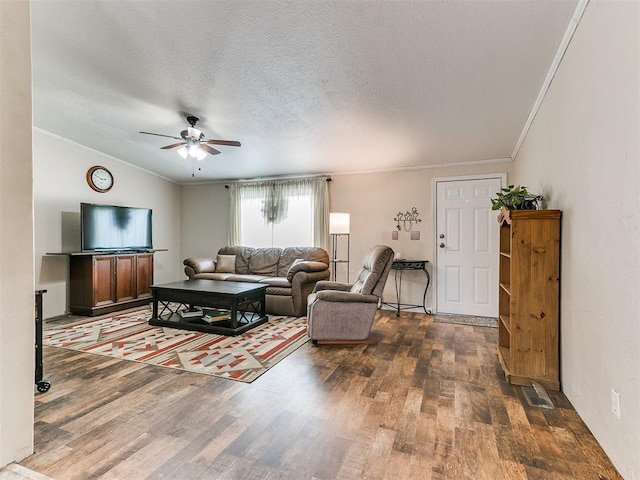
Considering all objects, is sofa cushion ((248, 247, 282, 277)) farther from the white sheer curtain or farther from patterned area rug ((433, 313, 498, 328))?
patterned area rug ((433, 313, 498, 328))

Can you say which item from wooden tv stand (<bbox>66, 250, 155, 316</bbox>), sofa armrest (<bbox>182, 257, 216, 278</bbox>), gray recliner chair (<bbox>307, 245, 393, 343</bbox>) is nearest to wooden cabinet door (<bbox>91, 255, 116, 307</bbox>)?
wooden tv stand (<bbox>66, 250, 155, 316</bbox>)

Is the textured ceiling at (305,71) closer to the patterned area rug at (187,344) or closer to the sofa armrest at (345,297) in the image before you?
the sofa armrest at (345,297)

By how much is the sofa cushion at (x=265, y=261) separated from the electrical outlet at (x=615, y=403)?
4465mm

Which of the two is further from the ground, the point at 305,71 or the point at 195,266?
the point at 305,71

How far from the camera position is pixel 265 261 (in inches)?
220

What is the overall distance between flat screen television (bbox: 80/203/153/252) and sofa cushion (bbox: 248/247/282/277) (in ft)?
5.85

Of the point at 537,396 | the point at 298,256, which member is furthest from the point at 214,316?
A: the point at 537,396

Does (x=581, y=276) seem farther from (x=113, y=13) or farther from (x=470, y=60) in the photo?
(x=113, y=13)

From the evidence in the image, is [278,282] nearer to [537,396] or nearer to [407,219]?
[407,219]

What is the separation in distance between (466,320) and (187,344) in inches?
137

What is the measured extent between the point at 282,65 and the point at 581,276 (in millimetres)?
2610

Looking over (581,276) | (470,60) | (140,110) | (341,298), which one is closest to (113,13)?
(140,110)

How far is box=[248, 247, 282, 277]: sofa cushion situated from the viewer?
5512mm

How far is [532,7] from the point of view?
6.26 feet
